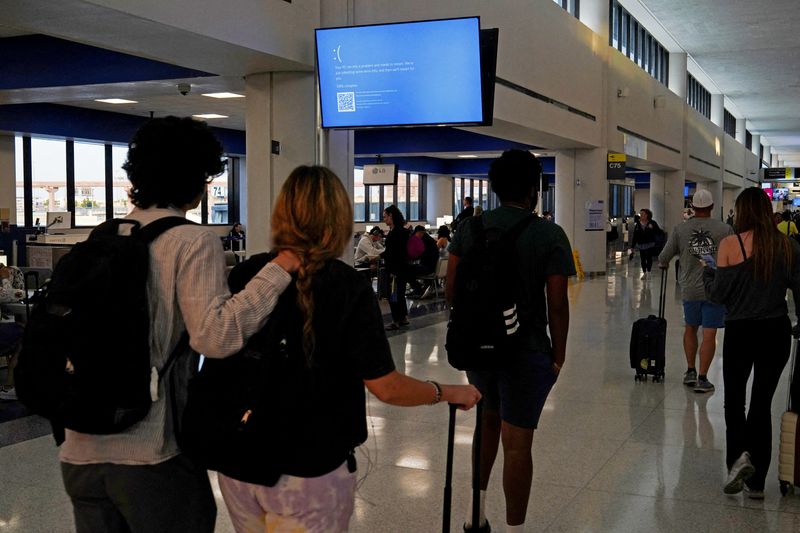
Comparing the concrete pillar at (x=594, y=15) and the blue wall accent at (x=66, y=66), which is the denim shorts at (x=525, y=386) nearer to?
the blue wall accent at (x=66, y=66)

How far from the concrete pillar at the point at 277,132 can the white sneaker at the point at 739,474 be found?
20.1 feet

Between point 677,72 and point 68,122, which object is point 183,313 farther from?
point 677,72

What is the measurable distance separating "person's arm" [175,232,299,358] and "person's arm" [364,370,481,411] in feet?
0.99

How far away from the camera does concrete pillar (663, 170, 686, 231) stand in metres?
30.8

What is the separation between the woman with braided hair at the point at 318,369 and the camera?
1.93 metres

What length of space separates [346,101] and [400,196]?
26553 millimetres

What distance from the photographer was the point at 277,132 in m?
9.61

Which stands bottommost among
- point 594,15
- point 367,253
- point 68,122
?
point 367,253

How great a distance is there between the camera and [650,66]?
27.1 meters

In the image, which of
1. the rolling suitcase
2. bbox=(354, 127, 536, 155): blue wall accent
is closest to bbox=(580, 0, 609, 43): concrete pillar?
bbox=(354, 127, 536, 155): blue wall accent

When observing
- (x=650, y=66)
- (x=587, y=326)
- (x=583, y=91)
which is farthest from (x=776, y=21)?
(x=587, y=326)

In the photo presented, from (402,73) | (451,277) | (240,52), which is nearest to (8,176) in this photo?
(240,52)

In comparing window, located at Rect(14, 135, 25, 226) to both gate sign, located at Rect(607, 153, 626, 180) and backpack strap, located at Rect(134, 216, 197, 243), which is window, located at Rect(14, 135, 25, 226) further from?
backpack strap, located at Rect(134, 216, 197, 243)

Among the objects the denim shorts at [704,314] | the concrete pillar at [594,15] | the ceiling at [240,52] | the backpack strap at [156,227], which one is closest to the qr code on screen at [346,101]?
the ceiling at [240,52]
